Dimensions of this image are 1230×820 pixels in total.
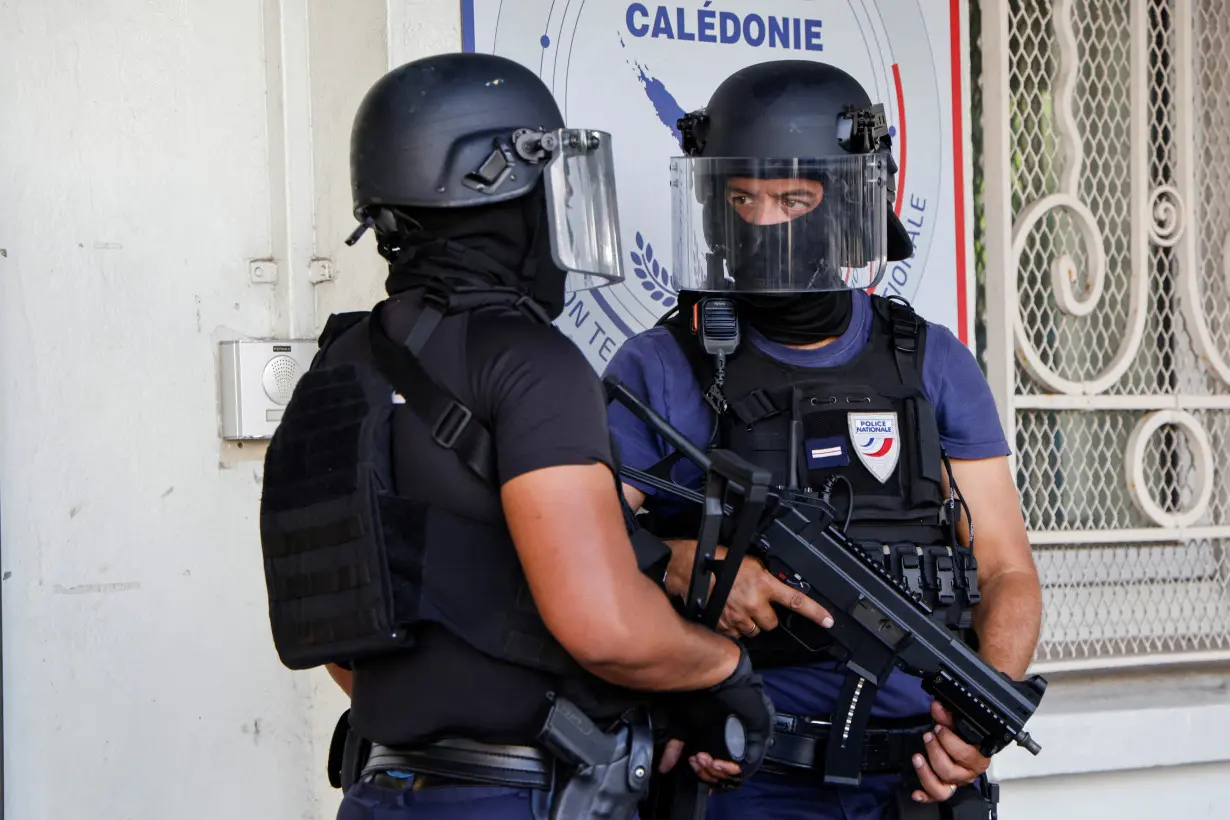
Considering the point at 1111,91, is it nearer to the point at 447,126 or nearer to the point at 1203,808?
the point at 1203,808

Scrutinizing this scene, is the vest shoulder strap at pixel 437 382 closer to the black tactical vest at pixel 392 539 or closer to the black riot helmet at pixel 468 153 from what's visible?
the black tactical vest at pixel 392 539

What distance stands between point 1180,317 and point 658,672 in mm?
2528

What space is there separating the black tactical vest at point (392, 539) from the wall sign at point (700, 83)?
121cm

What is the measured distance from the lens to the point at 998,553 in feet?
7.78

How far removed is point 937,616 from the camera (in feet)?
7.36

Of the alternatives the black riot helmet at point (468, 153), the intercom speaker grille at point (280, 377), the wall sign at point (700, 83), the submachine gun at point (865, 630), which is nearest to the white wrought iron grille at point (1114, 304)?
the wall sign at point (700, 83)

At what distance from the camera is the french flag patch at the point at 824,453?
87.9 inches

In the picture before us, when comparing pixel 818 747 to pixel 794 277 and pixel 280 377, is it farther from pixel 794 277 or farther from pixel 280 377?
pixel 280 377

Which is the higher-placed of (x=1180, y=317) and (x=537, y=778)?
(x=1180, y=317)

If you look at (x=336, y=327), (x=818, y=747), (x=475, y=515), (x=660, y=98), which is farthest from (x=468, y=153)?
(x=660, y=98)

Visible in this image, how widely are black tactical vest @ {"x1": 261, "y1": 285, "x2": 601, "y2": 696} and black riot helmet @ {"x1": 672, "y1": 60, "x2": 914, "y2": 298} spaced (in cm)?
71

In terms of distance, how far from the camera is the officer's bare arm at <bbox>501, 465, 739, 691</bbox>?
1.60 m

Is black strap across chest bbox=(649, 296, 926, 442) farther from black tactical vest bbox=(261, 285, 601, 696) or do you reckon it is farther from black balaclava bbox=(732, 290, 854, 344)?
black tactical vest bbox=(261, 285, 601, 696)

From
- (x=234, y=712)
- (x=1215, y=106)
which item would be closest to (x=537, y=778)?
(x=234, y=712)
